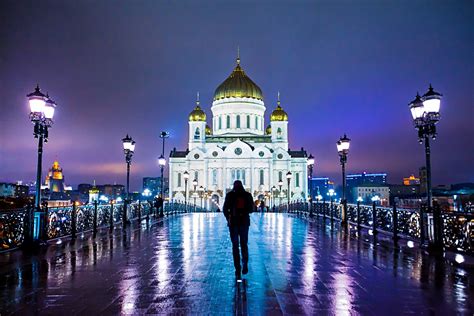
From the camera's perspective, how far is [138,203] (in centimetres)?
2544

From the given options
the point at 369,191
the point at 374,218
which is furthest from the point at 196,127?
the point at 369,191

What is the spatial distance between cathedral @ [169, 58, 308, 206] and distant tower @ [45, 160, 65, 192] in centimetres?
8347

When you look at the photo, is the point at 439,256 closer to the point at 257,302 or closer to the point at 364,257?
the point at 364,257

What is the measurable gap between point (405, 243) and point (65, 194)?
13342cm

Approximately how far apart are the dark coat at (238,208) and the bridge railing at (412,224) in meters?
5.62

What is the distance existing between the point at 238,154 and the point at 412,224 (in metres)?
64.9

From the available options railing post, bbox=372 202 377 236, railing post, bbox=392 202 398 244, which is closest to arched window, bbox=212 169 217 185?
railing post, bbox=372 202 377 236

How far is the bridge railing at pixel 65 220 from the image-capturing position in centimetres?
1096

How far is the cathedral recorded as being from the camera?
77.7 metres

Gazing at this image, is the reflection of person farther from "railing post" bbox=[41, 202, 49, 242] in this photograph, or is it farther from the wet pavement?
"railing post" bbox=[41, 202, 49, 242]

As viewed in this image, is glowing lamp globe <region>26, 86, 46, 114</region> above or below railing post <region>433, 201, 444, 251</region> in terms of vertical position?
above

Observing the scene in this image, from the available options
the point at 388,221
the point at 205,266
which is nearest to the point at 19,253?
the point at 205,266

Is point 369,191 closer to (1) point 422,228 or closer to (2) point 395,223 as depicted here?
(2) point 395,223

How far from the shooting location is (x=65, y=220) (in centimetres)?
1435
